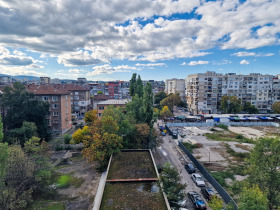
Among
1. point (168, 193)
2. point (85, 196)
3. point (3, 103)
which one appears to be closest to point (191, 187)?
point (168, 193)

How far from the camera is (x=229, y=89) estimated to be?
80.7 meters

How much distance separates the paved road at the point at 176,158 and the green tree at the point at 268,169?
25.7ft

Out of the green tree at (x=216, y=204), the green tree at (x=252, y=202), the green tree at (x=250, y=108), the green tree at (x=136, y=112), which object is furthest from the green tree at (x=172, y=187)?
the green tree at (x=250, y=108)

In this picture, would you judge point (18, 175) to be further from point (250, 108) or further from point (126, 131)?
point (250, 108)

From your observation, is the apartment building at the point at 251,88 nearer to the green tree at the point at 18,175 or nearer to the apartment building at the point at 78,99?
the apartment building at the point at 78,99

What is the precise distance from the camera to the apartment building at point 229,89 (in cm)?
7962

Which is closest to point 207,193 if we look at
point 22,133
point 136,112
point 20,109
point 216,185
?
point 216,185

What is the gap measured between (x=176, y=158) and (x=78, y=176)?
16760 millimetres

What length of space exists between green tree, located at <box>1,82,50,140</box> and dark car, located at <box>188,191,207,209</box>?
3400cm

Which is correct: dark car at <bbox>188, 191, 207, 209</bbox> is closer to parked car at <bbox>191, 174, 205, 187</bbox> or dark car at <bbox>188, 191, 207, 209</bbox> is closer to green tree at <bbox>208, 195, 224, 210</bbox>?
parked car at <bbox>191, 174, 205, 187</bbox>

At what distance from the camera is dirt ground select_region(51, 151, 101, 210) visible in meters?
18.8

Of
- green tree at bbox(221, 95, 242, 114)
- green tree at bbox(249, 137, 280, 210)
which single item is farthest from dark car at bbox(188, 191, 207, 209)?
green tree at bbox(221, 95, 242, 114)

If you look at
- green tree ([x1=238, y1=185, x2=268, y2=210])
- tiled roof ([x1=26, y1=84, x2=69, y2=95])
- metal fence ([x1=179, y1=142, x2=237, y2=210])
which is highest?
tiled roof ([x1=26, y1=84, x2=69, y2=95])

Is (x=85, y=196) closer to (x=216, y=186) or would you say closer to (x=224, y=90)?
(x=216, y=186)
